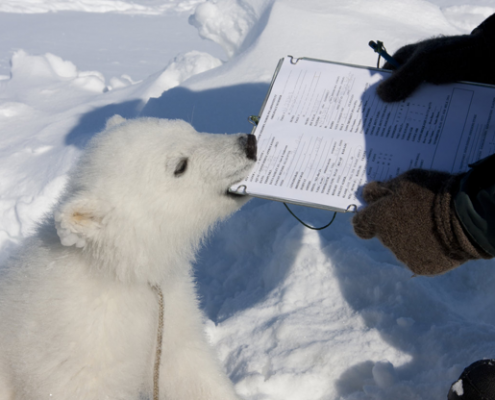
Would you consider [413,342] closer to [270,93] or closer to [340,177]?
[340,177]

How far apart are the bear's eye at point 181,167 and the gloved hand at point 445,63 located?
3.14 ft

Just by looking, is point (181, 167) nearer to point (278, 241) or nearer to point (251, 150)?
point (251, 150)

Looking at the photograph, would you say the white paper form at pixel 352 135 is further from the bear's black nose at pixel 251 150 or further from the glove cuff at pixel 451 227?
the glove cuff at pixel 451 227

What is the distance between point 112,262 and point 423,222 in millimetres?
1232

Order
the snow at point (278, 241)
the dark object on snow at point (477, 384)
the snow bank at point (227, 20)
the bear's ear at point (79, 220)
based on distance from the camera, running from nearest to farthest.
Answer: the bear's ear at point (79, 220) < the dark object on snow at point (477, 384) < the snow at point (278, 241) < the snow bank at point (227, 20)

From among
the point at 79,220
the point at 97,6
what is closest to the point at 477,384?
the point at 79,220

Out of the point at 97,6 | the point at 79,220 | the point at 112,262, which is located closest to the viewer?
the point at 79,220

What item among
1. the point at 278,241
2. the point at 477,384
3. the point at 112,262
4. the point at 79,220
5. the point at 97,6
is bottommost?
the point at 97,6

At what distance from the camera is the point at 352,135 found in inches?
74.4

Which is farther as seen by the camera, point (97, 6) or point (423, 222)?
point (97, 6)

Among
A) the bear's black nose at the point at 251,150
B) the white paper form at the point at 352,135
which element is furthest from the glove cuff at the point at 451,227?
the bear's black nose at the point at 251,150

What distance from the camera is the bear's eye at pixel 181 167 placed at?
6.16 ft

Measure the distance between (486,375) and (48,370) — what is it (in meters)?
1.79

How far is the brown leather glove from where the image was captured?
150 cm
